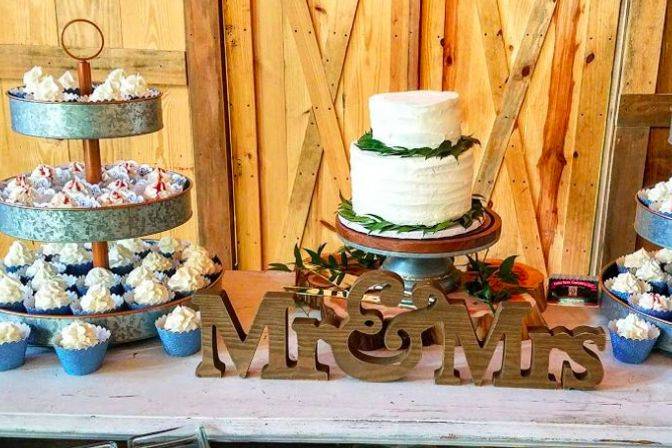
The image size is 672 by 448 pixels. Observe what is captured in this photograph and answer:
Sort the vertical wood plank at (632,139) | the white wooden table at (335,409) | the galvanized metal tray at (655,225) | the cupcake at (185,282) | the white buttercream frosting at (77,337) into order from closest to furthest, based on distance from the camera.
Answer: the white wooden table at (335,409) < the white buttercream frosting at (77,337) < the galvanized metal tray at (655,225) < the cupcake at (185,282) < the vertical wood plank at (632,139)

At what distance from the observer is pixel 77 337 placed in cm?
157

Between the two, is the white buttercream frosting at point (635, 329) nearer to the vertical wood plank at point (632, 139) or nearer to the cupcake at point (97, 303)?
the cupcake at point (97, 303)

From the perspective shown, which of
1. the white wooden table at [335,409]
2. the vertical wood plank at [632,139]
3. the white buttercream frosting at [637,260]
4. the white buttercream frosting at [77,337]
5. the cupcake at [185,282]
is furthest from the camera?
the vertical wood plank at [632,139]

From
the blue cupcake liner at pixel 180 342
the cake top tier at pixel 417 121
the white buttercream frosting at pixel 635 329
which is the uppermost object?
the cake top tier at pixel 417 121

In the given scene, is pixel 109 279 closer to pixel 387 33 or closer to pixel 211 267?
pixel 211 267

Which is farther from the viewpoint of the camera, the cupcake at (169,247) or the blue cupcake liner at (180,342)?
the cupcake at (169,247)

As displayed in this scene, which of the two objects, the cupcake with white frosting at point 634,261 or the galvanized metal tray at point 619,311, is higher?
→ the cupcake with white frosting at point 634,261

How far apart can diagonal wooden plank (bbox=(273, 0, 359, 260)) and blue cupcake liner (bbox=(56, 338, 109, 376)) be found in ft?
6.38

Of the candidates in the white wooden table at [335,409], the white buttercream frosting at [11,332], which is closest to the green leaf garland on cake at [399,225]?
the white wooden table at [335,409]

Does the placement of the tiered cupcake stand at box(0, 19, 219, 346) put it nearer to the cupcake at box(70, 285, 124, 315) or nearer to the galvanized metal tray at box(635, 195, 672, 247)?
the cupcake at box(70, 285, 124, 315)

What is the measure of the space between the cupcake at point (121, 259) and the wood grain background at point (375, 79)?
154cm

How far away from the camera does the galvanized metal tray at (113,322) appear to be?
64.7 inches

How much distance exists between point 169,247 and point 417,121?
0.78m

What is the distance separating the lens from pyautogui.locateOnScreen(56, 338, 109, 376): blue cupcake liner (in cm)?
157
